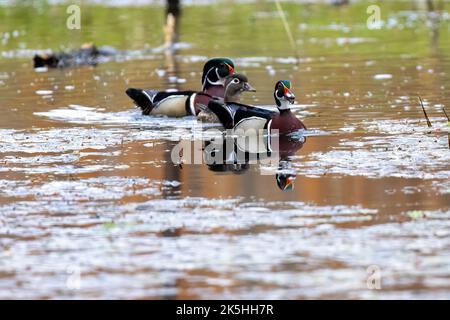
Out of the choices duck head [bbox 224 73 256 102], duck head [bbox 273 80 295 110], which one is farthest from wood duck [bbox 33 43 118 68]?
duck head [bbox 273 80 295 110]

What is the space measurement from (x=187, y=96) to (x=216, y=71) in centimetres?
88

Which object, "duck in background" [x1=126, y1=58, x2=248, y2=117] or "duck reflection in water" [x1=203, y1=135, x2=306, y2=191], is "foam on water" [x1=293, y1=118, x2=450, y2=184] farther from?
"duck in background" [x1=126, y1=58, x2=248, y2=117]

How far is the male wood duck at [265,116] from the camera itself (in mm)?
14828

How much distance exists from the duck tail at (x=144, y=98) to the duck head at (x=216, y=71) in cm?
90

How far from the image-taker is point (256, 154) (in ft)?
44.4

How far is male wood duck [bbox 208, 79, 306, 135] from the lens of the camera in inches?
584

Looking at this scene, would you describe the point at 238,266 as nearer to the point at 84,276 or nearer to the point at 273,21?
the point at 84,276

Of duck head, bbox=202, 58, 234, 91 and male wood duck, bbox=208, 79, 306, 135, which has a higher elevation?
duck head, bbox=202, 58, 234, 91

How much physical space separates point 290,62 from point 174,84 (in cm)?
347

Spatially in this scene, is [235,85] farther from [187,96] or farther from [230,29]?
[230,29]

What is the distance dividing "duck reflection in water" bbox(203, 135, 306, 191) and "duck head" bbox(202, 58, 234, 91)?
109 inches

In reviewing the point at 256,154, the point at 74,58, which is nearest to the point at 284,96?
the point at 256,154

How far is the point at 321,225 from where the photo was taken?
32.1 feet
